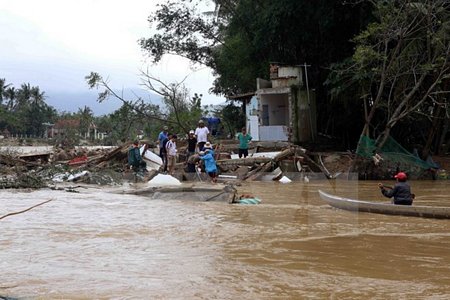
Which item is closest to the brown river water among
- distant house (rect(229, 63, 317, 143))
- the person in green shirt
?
the person in green shirt

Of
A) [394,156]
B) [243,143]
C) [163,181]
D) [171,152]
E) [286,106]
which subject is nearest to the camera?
[163,181]

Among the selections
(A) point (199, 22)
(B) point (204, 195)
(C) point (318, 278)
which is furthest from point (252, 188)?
(A) point (199, 22)

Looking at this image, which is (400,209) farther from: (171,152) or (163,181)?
(171,152)

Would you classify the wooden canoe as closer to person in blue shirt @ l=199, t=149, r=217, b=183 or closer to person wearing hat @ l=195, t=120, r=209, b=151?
person in blue shirt @ l=199, t=149, r=217, b=183

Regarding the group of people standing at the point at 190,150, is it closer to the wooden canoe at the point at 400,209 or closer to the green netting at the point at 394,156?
the green netting at the point at 394,156

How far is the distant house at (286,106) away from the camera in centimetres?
2375

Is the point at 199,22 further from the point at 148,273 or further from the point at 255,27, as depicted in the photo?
the point at 148,273

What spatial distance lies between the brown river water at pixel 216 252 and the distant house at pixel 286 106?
11477mm

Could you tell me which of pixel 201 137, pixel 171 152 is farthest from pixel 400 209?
pixel 171 152

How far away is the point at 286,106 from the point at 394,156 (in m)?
7.41

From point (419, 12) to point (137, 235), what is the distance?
44.6 ft

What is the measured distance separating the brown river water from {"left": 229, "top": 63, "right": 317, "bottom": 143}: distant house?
1148cm

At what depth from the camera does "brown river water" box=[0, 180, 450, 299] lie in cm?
573

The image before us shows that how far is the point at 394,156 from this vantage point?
19.6 meters
